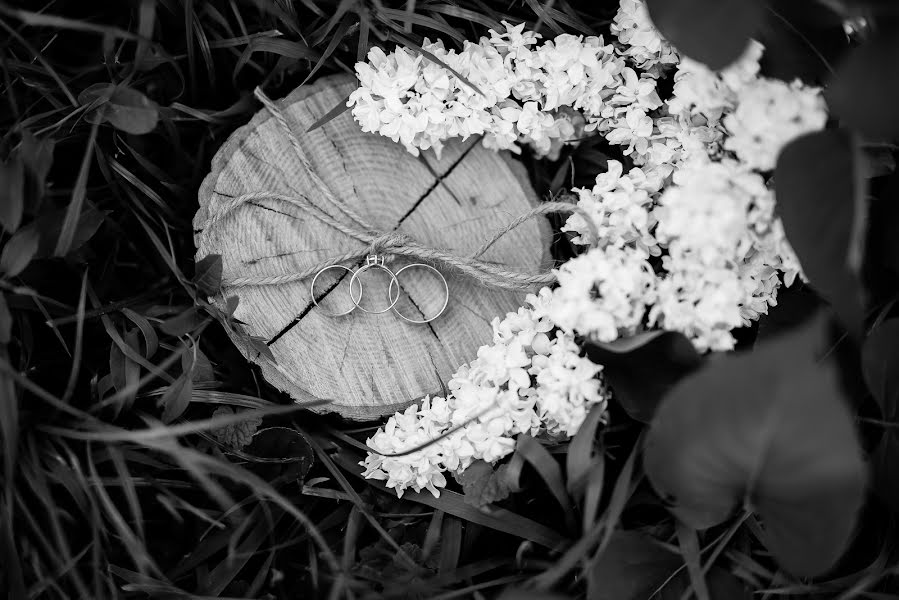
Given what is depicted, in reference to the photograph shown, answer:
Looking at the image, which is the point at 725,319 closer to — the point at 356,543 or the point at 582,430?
the point at 582,430

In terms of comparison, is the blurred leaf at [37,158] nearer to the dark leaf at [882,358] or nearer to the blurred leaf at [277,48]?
the blurred leaf at [277,48]

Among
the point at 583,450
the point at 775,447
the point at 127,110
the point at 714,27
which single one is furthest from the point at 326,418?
the point at 714,27

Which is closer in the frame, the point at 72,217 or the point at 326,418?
the point at 72,217

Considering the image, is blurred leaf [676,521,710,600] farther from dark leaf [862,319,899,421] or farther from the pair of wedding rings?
the pair of wedding rings

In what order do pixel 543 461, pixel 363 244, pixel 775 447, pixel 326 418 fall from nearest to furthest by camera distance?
pixel 775 447, pixel 543 461, pixel 363 244, pixel 326 418

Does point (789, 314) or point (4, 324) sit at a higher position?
point (789, 314)

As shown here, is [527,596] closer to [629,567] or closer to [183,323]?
[629,567]
